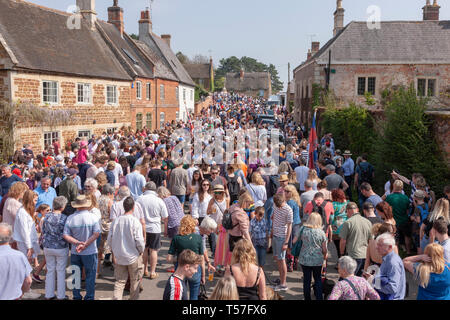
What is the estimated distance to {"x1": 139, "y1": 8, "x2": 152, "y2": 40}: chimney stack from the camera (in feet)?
124

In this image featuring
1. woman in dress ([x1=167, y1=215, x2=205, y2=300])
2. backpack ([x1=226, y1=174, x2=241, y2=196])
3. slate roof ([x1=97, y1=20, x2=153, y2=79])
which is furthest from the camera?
slate roof ([x1=97, y1=20, x2=153, y2=79])

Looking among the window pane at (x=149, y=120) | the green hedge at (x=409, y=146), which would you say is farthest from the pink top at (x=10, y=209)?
the window pane at (x=149, y=120)

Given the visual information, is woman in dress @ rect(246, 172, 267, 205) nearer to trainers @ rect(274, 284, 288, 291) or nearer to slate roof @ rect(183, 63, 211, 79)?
trainers @ rect(274, 284, 288, 291)

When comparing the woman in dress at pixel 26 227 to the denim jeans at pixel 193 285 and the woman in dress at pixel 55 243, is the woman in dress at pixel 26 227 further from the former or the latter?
the denim jeans at pixel 193 285

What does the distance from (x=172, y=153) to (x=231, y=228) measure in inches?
240

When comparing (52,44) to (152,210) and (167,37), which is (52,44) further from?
(167,37)

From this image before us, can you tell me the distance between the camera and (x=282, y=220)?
684 cm

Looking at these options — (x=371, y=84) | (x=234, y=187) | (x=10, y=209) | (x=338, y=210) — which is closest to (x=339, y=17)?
(x=371, y=84)

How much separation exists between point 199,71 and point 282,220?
7993cm

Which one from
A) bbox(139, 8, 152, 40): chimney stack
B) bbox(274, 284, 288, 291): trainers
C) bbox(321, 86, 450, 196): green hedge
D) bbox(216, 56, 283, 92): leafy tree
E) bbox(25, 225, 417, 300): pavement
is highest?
bbox(216, 56, 283, 92): leafy tree

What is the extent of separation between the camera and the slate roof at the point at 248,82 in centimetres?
9550

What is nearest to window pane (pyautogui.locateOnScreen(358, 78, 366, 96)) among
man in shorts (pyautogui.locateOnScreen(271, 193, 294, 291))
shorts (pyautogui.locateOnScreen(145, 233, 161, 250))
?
man in shorts (pyautogui.locateOnScreen(271, 193, 294, 291))

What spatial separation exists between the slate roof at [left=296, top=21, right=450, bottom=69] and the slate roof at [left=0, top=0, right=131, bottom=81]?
15.1 metres
